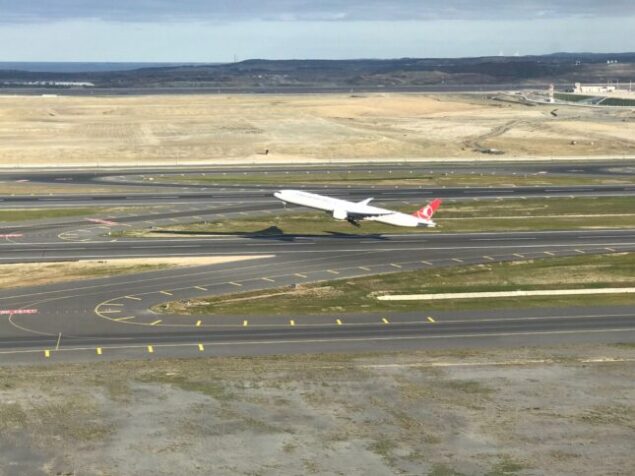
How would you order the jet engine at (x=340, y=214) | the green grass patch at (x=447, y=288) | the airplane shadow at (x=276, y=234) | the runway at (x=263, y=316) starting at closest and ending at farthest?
the runway at (x=263, y=316)
the green grass patch at (x=447, y=288)
the jet engine at (x=340, y=214)
the airplane shadow at (x=276, y=234)

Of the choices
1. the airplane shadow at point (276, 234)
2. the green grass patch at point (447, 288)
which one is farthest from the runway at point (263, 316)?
the green grass patch at point (447, 288)

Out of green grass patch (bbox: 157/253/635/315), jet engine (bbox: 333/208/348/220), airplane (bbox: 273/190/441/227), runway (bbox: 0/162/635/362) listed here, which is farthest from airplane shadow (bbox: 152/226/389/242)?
green grass patch (bbox: 157/253/635/315)

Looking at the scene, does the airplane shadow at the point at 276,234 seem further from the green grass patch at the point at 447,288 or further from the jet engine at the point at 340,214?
the green grass patch at the point at 447,288

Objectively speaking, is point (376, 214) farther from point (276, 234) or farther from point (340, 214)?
point (276, 234)

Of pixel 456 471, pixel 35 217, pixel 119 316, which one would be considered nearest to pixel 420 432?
pixel 456 471

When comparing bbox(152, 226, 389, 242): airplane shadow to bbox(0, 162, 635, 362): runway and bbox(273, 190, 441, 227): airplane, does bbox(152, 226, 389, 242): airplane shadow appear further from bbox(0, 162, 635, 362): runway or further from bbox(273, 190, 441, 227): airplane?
bbox(273, 190, 441, 227): airplane
